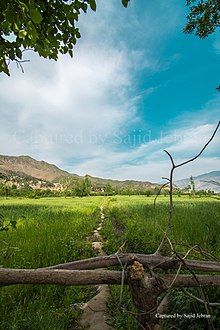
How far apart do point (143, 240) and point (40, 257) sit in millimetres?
3516

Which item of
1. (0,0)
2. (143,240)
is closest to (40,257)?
(143,240)

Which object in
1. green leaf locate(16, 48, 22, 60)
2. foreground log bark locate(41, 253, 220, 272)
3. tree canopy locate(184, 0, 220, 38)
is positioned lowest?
foreground log bark locate(41, 253, 220, 272)

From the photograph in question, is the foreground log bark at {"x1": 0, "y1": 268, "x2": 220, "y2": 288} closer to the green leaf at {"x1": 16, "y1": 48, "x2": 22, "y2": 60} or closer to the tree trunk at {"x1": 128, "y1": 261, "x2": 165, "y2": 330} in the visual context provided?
the tree trunk at {"x1": 128, "y1": 261, "x2": 165, "y2": 330}

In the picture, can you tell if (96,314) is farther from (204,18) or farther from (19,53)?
(204,18)

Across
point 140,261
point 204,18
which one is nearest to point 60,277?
point 140,261

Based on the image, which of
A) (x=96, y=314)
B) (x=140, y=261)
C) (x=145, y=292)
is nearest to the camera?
(x=145, y=292)

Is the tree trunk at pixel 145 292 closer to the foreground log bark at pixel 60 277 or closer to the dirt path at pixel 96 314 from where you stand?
the foreground log bark at pixel 60 277

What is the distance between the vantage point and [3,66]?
3.87 m

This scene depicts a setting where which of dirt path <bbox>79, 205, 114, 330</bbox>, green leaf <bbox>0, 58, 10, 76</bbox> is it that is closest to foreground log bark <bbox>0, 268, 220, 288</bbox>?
dirt path <bbox>79, 205, 114, 330</bbox>

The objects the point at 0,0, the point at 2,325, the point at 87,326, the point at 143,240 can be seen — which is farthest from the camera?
the point at 143,240

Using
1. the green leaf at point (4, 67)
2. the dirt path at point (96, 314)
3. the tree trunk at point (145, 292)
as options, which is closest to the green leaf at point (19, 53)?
the green leaf at point (4, 67)

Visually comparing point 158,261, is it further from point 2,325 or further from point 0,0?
point 0,0

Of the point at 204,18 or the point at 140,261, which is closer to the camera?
the point at 140,261

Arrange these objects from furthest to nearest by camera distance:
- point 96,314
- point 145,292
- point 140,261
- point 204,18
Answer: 1. point 204,18
2. point 96,314
3. point 140,261
4. point 145,292
